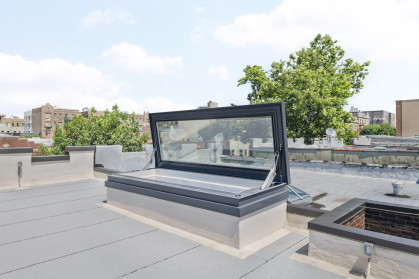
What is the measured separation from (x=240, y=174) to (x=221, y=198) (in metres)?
2.14

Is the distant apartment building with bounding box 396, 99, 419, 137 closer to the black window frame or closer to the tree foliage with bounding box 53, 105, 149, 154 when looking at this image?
the tree foliage with bounding box 53, 105, 149, 154

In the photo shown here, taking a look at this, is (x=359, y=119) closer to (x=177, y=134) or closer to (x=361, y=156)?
(x=361, y=156)

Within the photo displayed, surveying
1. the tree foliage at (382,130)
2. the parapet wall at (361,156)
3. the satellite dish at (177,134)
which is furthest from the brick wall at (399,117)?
the satellite dish at (177,134)

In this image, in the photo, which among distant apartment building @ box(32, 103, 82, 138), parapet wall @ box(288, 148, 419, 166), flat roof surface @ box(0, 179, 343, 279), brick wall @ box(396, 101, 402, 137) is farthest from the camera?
distant apartment building @ box(32, 103, 82, 138)

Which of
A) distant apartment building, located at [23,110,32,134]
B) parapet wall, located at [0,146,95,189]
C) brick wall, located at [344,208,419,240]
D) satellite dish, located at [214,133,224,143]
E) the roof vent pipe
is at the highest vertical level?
distant apartment building, located at [23,110,32,134]

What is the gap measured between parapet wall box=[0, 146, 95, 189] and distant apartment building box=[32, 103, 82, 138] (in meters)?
125

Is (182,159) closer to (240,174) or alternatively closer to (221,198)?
(240,174)

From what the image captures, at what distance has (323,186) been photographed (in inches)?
708

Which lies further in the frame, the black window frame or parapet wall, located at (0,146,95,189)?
parapet wall, located at (0,146,95,189)

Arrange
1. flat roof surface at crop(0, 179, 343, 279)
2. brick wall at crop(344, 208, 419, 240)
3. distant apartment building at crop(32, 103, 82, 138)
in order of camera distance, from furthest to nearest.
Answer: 1. distant apartment building at crop(32, 103, 82, 138)
2. brick wall at crop(344, 208, 419, 240)
3. flat roof surface at crop(0, 179, 343, 279)

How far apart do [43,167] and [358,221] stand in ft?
36.9

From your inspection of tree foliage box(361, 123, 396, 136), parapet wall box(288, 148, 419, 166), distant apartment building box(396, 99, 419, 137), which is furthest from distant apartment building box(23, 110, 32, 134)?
tree foliage box(361, 123, 396, 136)

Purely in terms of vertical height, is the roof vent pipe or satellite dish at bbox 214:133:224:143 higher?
satellite dish at bbox 214:133:224:143

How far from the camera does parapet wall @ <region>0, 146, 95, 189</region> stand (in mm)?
10266
